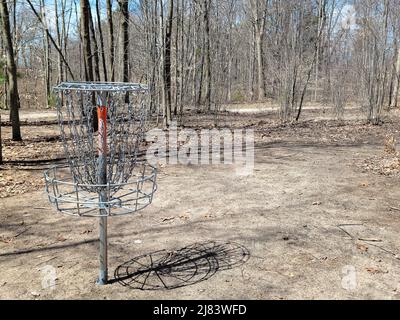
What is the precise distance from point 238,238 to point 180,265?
0.90 metres

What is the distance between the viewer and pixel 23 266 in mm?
3873

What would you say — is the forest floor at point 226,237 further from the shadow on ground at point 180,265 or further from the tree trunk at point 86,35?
the tree trunk at point 86,35

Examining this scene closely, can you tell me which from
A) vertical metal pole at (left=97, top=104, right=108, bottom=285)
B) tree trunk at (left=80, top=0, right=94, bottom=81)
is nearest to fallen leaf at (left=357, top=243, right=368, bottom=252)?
vertical metal pole at (left=97, top=104, right=108, bottom=285)

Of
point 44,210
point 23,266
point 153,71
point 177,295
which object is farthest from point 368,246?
point 153,71

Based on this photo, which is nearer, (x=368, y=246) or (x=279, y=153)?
(x=368, y=246)

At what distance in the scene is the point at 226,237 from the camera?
457cm

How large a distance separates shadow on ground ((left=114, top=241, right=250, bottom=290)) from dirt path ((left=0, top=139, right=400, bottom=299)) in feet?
0.07

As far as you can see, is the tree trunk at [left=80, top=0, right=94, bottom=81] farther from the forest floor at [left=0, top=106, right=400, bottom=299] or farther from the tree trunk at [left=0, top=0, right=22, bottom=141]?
the forest floor at [left=0, top=106, right=400, bottom=299]

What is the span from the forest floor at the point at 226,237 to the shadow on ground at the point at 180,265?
0.01m

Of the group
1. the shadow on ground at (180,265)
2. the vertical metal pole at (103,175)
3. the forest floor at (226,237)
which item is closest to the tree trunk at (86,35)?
the forest floor at (226,237)

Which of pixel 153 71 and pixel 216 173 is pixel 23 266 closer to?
pixel 216 173

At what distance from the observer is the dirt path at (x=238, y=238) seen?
3.47 metres

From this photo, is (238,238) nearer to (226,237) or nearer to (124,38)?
(226,237)

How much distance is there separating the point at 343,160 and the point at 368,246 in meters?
4.44
